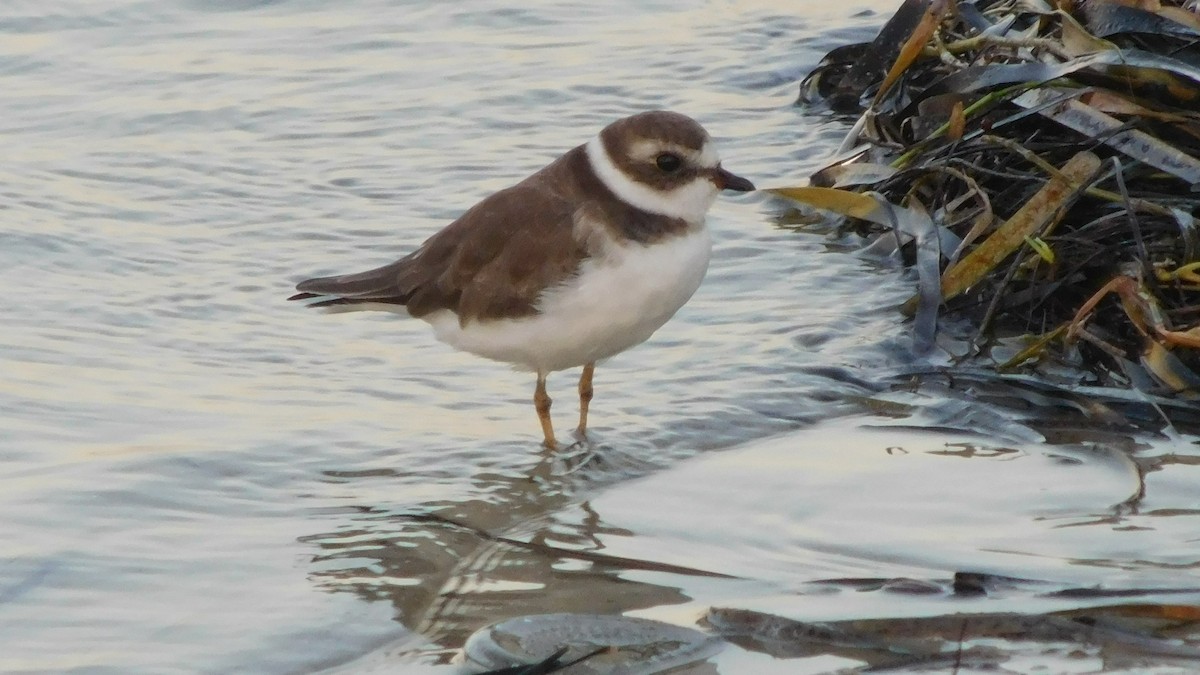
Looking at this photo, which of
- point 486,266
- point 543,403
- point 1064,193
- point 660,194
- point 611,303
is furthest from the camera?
point 1064,193

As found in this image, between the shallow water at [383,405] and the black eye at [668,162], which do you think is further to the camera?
the black eye at [668,162]

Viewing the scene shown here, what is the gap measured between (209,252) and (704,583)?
3.50m

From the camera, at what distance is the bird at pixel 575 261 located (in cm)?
483

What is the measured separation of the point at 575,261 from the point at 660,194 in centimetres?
36

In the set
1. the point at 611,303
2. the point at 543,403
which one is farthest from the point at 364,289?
the point at 611,303

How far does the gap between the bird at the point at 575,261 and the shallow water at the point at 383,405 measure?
0.36 metres

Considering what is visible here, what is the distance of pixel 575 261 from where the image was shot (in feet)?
16.0

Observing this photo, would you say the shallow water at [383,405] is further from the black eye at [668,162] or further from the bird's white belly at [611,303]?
the black eye at [668,162]

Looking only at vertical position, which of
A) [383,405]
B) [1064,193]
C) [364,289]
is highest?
[1064,193]

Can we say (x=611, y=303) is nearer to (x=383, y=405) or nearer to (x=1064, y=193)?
(x=383, y=405)

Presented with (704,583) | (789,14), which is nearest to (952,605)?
(704,583)

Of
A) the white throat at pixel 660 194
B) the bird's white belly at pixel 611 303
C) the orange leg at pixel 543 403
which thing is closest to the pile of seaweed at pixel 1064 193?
the white throat at pixel 660 194

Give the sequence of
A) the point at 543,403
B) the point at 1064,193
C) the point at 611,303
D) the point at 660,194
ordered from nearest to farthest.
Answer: the point at 611,303 < the point at 660,194 < the point at 543,403 < the point at 1064,193

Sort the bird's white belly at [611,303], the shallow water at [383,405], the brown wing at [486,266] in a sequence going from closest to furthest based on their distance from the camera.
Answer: the shallow water at [383,405] < the bird's white belly at [611,303] < the brown wing at [486,266]
